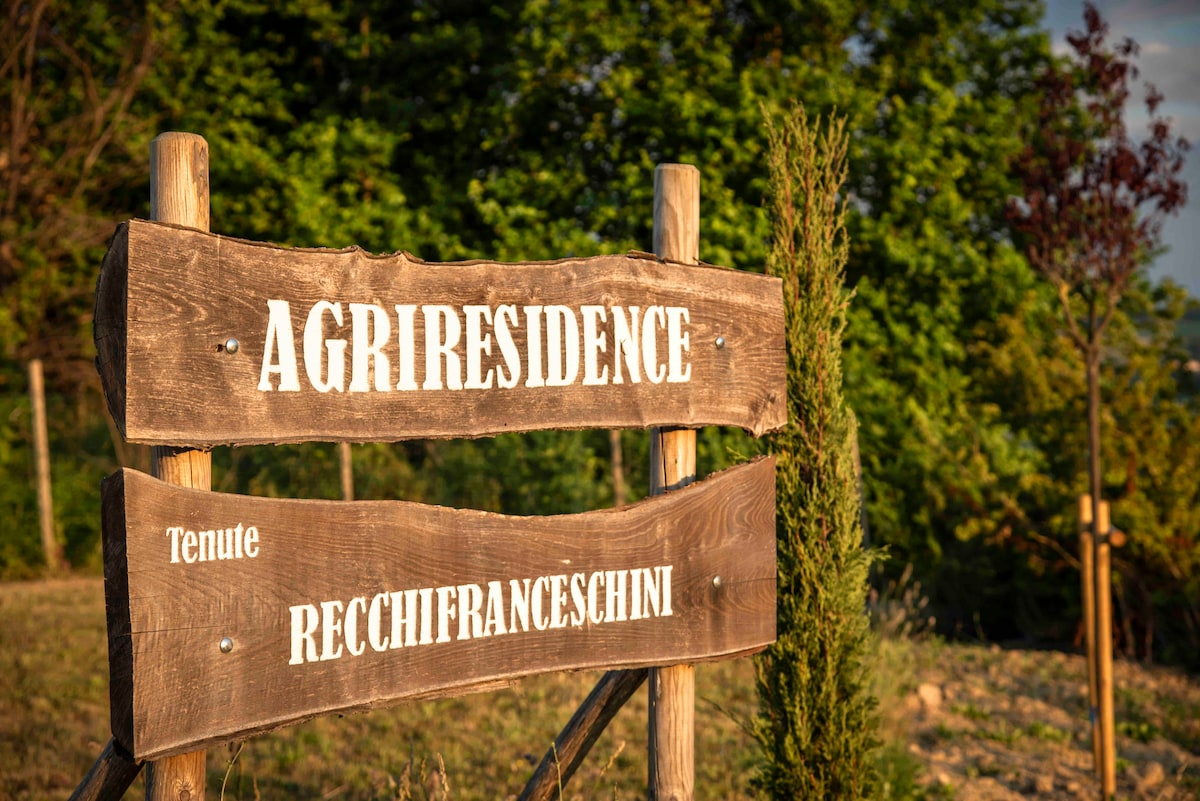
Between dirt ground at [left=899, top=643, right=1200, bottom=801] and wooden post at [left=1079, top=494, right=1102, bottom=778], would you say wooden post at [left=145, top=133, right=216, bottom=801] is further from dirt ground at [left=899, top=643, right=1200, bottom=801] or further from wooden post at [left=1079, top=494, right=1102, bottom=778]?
wooden post at [left=1079, top=494, right=1102, bottom=778]

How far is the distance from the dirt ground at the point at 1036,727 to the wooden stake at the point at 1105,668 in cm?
16

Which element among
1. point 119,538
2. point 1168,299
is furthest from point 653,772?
point 1168,299

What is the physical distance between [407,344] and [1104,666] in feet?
14.5

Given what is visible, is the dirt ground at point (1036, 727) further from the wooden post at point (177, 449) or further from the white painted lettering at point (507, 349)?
the wooden post at point (177, 449)

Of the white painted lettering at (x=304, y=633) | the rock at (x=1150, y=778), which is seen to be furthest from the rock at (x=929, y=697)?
the white painted lettering at (x=304, y=633)

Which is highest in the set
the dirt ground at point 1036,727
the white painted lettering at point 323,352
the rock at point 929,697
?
the white painted lettering at point 323,352

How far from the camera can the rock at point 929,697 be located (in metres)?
6.58

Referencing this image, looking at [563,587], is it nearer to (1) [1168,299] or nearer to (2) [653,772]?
(2) [653,772]

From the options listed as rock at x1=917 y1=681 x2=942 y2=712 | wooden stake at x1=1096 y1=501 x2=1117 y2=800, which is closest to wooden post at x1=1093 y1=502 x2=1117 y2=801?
wooden stake at x1=1096 y1=501 x2=1117 y2=800

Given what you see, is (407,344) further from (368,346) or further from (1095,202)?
(1095,202)

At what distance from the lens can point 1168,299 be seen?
10172 mm

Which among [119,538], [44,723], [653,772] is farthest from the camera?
[44,723]

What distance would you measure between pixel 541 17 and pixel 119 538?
11048 mm

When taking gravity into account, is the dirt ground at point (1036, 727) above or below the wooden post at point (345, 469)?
below
